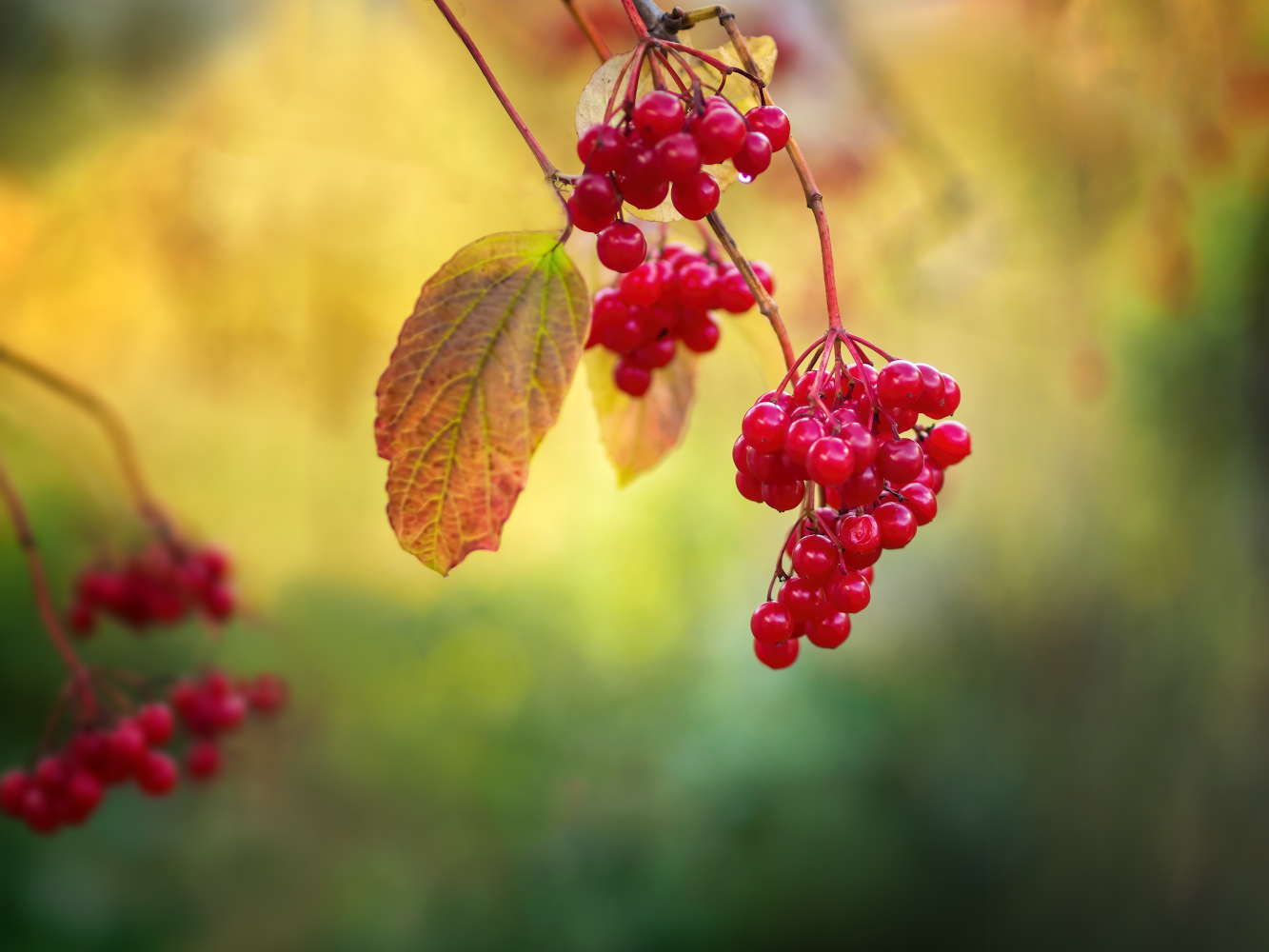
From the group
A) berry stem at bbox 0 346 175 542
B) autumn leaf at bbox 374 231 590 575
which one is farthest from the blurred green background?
autumn leaf at bbox 374 231 590 575

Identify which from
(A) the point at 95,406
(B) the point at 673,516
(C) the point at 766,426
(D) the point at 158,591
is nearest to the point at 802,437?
(C) the point at 766,426

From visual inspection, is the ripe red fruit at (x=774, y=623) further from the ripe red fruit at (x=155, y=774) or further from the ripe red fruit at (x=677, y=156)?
the ripe red fruit at (x=155, y=774)

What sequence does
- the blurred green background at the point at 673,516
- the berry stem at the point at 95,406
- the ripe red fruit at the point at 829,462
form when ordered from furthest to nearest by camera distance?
the blurred green background at the point at 673,516, the berry stem at the point at 95,406, the ripe red fruit at the point at 829,462

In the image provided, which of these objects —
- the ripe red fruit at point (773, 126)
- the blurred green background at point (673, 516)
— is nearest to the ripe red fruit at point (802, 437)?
the ripe red fruit at point (773, 126)

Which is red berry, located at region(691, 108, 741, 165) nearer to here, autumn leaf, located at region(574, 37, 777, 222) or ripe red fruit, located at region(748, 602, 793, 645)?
autumn leaf, located at region(574, 37, 777, 222)

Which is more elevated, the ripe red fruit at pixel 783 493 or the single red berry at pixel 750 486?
the single red berry at pixel 750 486

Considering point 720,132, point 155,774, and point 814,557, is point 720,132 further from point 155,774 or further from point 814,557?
point 155,774
